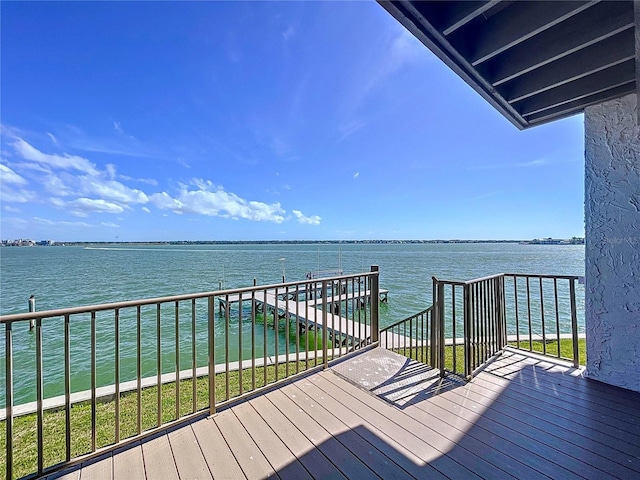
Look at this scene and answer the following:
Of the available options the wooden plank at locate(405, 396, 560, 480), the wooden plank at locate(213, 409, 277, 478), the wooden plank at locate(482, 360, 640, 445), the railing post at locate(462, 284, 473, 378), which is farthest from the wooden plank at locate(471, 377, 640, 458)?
the wooden plank at locate(213, 409, 277, 478)

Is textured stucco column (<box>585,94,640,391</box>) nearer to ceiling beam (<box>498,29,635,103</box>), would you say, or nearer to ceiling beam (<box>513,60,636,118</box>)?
ceiling beam (<box>513,60,636,118</box>)

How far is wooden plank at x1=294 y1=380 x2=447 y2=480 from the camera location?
4.93 ft

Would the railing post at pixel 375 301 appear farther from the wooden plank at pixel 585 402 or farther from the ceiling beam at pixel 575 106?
the ceiling beam at pixel 575 106

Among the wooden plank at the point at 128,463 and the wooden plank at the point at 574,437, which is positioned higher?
the wooden plank at the point at 128,463

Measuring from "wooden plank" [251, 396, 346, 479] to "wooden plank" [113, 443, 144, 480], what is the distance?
2.53 ft

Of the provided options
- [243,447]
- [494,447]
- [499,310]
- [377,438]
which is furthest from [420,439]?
[499,310]

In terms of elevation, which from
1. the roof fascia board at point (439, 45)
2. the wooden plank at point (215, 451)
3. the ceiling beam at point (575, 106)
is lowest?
the wooden plank at point (215, 451)

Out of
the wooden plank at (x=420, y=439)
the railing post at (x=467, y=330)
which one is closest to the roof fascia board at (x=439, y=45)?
the railing post at (x=467, y=330)

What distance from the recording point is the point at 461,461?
1564 millimetres

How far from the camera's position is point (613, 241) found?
97.8 inches

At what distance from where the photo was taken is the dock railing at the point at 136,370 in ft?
5.21

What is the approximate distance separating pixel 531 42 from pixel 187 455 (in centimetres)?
347

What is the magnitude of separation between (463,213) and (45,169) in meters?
32.2

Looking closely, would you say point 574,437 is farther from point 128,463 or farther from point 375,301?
point 128,463
